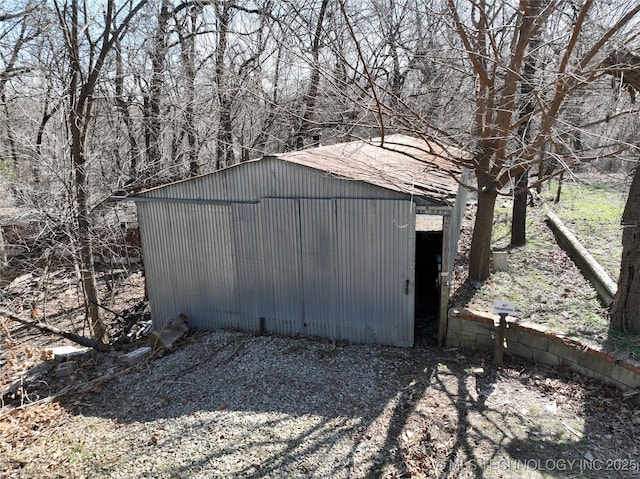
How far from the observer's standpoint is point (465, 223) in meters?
13.2

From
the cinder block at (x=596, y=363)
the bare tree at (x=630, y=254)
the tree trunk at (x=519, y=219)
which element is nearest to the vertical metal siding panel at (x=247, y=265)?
the cinder block at (x=596, y=363)

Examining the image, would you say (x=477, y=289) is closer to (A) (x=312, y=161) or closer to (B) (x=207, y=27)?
(A) (x=312, y=161)

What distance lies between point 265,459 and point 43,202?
707cm

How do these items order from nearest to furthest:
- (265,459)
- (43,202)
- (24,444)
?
(265,459) < (24,444) < (43,202)

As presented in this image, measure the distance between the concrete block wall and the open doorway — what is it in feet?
1.86

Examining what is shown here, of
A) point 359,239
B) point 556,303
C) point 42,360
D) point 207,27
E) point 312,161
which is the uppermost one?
point 207,27

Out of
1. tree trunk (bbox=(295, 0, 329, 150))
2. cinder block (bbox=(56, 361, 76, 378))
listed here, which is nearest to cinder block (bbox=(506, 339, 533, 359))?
tree trunk (bbox=(295, 0, 329, 150))

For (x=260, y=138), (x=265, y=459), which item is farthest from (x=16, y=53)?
(x=265, y=459)

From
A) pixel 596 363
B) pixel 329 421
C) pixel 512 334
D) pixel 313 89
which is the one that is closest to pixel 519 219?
pixel 512 334

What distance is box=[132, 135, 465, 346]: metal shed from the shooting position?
5977 millimetres

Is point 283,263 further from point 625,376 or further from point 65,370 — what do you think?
point 625,376

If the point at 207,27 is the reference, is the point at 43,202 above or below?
below

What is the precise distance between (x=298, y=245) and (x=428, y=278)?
3.62 m

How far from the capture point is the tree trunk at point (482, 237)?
7164mm
